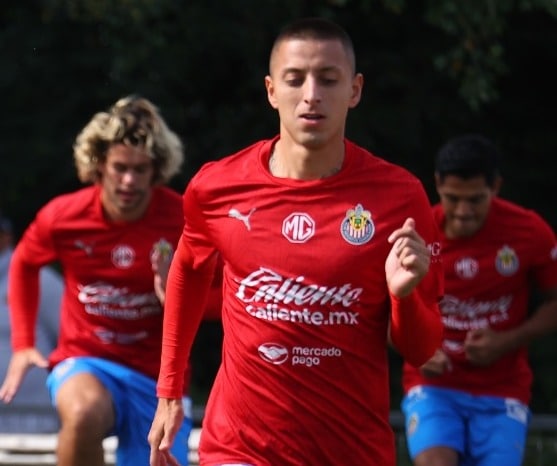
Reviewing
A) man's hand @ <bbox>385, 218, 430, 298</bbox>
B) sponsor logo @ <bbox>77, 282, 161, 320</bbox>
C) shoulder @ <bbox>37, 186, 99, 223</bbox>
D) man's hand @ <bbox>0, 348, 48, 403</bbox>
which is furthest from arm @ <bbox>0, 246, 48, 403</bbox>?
man's hand @ <bbox>385, 218, 430, 298</bbox>

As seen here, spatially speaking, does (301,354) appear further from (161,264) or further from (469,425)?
(469,425)

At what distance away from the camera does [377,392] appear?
5.15 m

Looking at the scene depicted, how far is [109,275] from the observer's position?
7148 millimetres

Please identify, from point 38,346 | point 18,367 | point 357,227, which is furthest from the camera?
point 38,346

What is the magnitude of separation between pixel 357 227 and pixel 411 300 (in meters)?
0.31

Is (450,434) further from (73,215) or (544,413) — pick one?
(544,413)

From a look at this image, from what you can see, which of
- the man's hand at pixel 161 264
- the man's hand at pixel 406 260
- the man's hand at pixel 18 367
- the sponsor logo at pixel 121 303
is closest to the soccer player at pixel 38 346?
the man's hand at pixel 18 367

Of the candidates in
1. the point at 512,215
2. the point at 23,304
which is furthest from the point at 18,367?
the point at 512,215

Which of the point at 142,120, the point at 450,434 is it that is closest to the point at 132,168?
the point at 142,120

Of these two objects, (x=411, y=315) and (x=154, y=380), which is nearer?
(x=411, y=315)

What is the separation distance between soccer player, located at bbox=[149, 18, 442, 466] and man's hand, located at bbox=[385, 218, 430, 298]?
0.59ft

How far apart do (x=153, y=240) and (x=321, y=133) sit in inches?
89.0

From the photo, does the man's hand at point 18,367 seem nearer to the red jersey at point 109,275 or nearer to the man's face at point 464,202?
the red jersey at point 109,275

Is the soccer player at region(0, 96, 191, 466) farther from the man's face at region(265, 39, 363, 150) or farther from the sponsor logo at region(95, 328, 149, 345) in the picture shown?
the man's face at region(265, 39, 363, 150)
